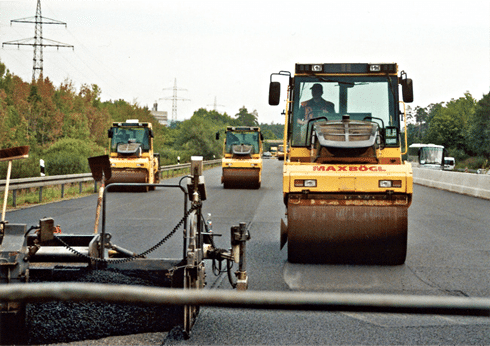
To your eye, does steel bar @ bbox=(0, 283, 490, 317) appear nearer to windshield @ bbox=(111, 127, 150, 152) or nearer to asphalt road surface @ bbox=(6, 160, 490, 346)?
asphalt road surface @ bbox=(6, 160, 490, 346)

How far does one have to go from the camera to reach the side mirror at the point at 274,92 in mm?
9906

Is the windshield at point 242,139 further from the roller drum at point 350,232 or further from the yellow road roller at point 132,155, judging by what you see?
the roller drum at point 350,232

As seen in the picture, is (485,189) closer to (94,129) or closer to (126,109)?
(94,129)

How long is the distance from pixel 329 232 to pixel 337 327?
3258 millimetres

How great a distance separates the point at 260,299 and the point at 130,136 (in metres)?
25.2

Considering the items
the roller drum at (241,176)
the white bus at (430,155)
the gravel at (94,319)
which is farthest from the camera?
the white bus at (430,155)

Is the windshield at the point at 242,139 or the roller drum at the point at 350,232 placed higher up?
the windshield at the point at 242,139

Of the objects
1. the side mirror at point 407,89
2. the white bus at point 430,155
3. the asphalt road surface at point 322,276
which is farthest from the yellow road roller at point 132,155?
the white bus at point 430,155

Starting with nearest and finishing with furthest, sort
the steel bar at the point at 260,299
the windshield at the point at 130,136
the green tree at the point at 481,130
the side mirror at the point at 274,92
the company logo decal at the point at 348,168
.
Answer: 1. the steel bar at the point at 260,299
2. the company logo decal at the point at 348,168
3. the side mirror at the point at 274,92
4. the windshield at the point at 130,136
5. the green tree at the point at 481,130

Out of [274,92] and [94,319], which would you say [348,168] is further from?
[94,319]

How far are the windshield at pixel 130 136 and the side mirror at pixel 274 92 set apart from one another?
16390 mm

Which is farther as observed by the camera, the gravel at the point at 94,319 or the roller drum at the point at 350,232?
the roller drum at the point at 350,232

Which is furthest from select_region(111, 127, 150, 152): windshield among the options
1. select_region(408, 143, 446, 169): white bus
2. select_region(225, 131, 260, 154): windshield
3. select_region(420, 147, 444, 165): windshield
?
select_region(420, 147, 444, 165): windshield

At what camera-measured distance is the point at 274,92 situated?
9961mm
